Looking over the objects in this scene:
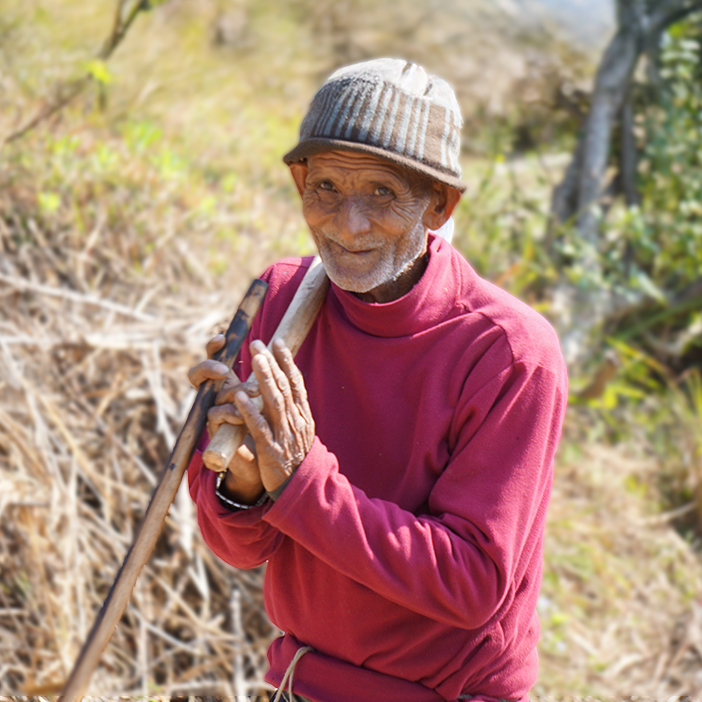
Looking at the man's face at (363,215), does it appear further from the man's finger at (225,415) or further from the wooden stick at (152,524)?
the man's finger at (225,415)

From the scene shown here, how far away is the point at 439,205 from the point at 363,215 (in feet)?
0.70

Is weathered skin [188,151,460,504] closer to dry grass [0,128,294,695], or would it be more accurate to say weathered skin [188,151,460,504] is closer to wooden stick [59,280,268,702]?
wooden stick [59,280,268,702]

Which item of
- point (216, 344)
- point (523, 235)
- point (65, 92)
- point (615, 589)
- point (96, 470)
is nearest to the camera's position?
point (216, 344)

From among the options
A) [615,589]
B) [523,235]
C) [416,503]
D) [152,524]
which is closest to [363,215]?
[416,503]

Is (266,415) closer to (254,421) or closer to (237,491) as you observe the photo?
(254,421)

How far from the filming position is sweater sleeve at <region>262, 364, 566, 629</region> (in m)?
1.37

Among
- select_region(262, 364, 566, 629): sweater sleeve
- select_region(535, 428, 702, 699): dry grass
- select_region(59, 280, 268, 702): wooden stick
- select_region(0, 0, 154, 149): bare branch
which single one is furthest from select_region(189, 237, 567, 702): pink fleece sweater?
select_region(0, 0, 154, 149): bare branch

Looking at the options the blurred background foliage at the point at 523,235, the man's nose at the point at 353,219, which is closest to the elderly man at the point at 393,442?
the man's nose at the point at 353,219

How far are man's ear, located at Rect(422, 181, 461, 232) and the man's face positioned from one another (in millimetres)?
25

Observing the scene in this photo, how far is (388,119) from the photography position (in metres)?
1.44

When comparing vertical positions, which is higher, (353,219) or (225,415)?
(353,219)

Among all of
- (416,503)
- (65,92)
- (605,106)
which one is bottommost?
(416,503)

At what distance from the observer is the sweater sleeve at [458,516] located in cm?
137

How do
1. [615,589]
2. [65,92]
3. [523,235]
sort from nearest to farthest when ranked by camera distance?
[615,589] < [65,92] < [523,235]
